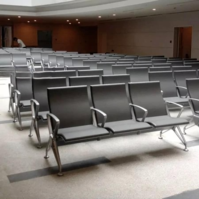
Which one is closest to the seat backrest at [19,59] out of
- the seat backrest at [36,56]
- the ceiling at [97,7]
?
the seat backrest at [36,56]

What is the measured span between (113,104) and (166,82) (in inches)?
80.1

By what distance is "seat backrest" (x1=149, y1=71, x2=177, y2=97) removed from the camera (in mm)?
5898

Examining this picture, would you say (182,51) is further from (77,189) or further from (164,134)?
(77,189)

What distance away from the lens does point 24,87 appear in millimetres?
5523

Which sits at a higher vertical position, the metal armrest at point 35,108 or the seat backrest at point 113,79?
the seat backrest at point 113,79

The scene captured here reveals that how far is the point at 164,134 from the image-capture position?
500 cm

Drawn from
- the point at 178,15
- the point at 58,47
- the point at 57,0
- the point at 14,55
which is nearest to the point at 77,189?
the point at 14,55

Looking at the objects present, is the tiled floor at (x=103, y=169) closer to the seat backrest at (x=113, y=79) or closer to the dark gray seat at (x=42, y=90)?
the dark gray seat at (x=42, y=90)

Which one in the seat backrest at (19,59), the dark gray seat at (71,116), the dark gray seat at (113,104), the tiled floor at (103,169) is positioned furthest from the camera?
the seat backrest at (19,59)

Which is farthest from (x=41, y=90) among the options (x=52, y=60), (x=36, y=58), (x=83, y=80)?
(x=36, y=58)

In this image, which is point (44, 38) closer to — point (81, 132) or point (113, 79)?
point (113, 79)

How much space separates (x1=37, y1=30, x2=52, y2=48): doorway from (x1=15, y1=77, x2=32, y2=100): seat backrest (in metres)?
22.4

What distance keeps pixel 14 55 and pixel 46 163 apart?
797cm

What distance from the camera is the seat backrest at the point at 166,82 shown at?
232 inches
